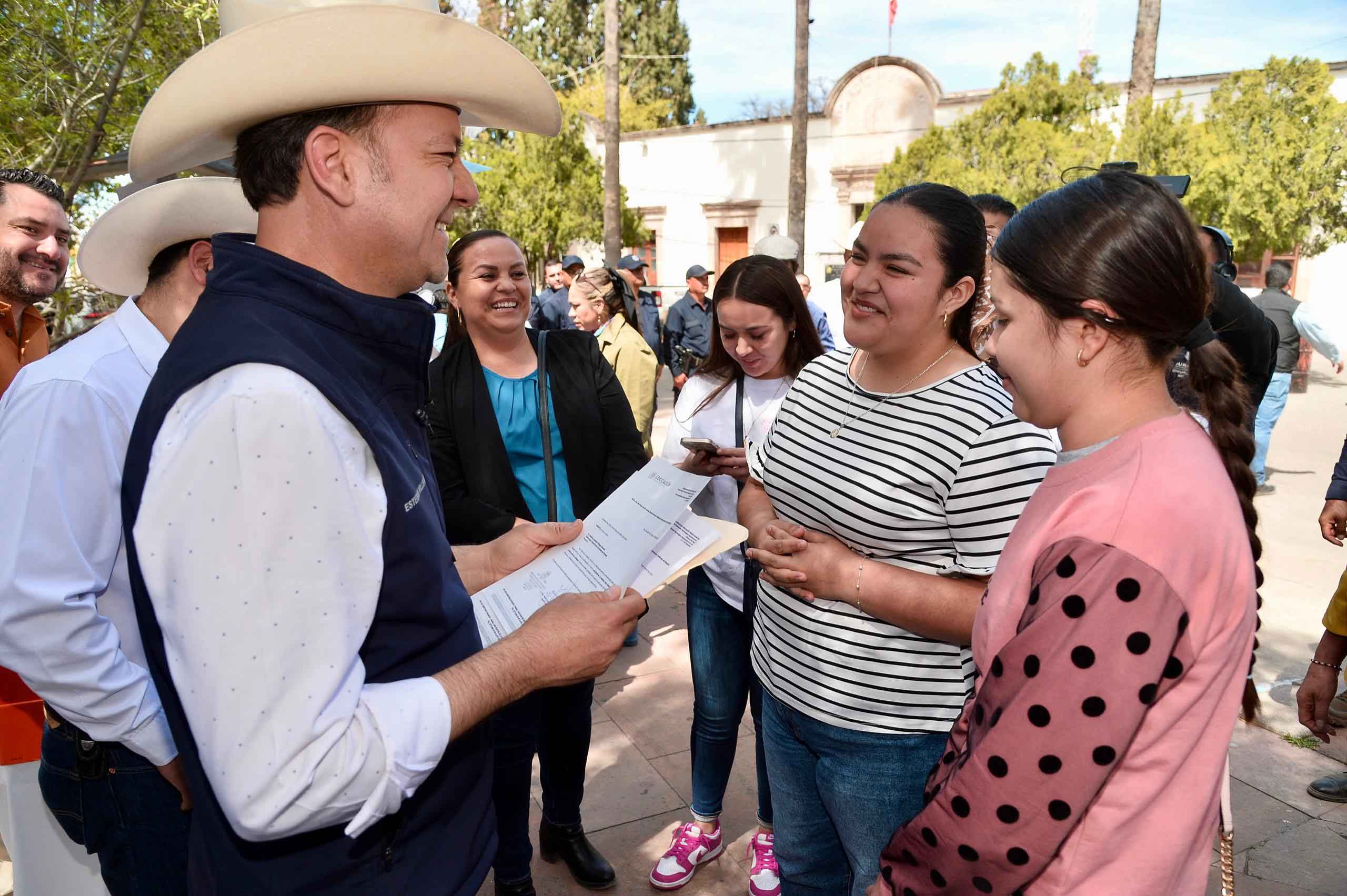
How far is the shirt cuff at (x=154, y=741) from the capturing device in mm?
1807

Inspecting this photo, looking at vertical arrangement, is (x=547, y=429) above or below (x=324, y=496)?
below

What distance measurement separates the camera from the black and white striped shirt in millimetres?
1820

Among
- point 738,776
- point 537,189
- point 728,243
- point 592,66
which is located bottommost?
point 738,776

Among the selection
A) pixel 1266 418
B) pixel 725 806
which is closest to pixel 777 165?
pixel 1266 418

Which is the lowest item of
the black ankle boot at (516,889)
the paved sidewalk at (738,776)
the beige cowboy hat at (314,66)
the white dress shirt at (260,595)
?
the paved sidewalk at (738,776)

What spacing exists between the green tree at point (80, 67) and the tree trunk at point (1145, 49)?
12602mm

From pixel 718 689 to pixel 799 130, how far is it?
17613 millimetres

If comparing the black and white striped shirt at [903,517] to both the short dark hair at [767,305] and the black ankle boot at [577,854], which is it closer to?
the short dark hair at [767,305]

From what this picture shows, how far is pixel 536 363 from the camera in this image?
3262mm

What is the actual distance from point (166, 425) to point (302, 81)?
528 millimetres

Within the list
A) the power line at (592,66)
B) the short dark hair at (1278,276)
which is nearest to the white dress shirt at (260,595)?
the short dark hair at (1278,276)

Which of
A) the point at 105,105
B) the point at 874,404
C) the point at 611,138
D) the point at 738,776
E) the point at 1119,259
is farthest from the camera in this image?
the point at 611,138

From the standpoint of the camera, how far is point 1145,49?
43.5 feet

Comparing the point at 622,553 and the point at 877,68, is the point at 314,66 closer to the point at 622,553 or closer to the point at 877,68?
the point at 622,553
